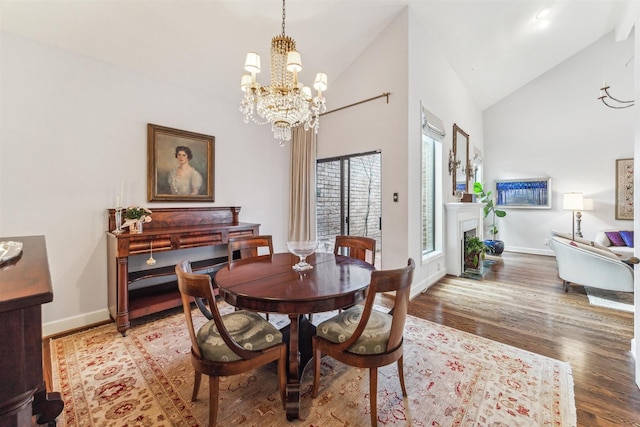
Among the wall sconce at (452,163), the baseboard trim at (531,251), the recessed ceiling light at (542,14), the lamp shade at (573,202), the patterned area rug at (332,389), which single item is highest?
the recessed ceiling light at (542,14)

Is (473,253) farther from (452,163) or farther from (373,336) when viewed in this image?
(373,336)

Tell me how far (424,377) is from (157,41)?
13.0 ft

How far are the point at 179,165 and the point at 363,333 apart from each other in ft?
9.70

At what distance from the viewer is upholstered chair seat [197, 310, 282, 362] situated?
1455 millimetres

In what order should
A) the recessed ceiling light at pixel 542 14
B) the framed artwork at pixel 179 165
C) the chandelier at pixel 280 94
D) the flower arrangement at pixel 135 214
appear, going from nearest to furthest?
1. the chandelier at pixel 280 94
2. the flower arrangement at pixel 135 214
3. the framed artwork at pixel 179 165
4. the recessed ceiling light at pixel 542 14

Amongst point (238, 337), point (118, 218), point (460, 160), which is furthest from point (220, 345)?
point (460, 160)

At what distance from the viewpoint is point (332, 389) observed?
5.86 feet

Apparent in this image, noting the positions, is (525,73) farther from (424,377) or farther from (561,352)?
(424,377)

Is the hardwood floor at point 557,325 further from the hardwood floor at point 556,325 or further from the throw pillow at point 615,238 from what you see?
the throw pillow at point 615,238

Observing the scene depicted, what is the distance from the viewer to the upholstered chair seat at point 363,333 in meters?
1.52

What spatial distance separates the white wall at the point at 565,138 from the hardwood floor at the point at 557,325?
2.38 m

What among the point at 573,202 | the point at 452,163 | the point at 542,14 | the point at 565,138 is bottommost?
the point at 573,202

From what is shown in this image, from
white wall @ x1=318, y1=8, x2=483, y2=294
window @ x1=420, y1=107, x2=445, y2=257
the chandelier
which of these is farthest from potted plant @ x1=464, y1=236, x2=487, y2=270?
the chandelier

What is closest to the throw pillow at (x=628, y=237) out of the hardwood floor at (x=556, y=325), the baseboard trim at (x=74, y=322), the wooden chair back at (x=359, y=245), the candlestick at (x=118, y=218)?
the hardwood floor at (x=556, y=325)
